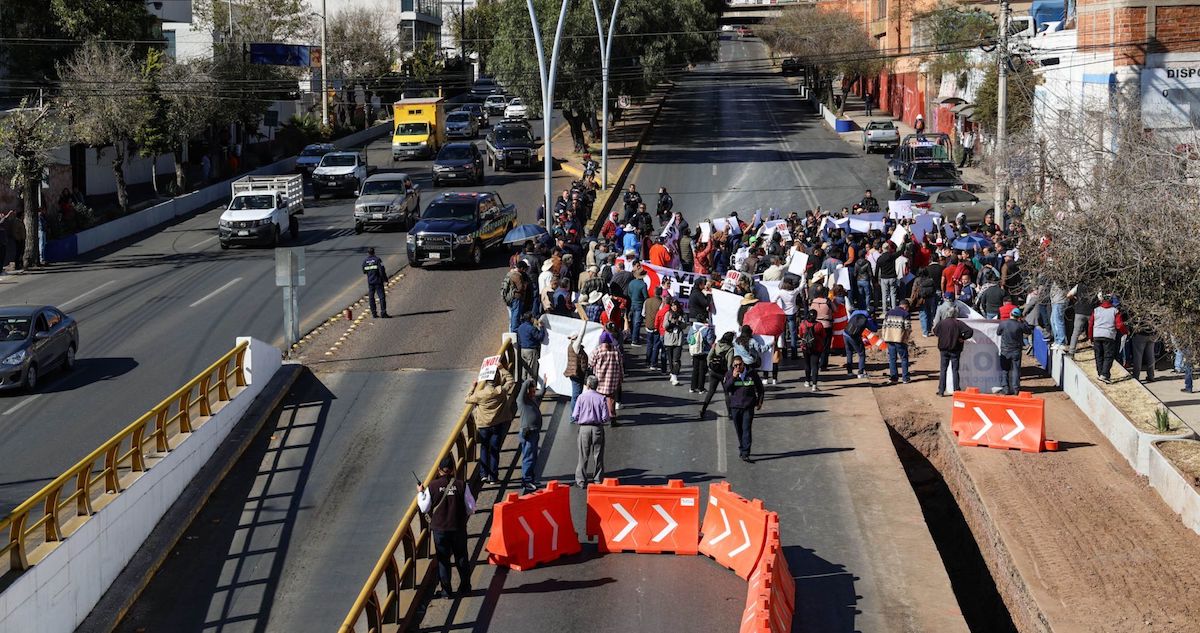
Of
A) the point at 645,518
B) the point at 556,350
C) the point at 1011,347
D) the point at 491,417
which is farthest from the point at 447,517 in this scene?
the point at 1011,347

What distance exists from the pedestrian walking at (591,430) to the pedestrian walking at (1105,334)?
9075 mm

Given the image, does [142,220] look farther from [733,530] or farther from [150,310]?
[733,530]

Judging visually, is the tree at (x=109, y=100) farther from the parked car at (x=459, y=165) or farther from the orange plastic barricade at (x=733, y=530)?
the orange plastic barricade at (x=733, y=530)

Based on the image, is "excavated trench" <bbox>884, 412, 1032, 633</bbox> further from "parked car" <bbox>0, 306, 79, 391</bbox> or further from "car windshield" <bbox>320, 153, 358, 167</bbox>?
"car windshield" <bbox>320, 153, 358, 167</bbox>

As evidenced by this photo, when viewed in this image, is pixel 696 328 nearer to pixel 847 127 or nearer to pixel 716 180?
pixel 716 180

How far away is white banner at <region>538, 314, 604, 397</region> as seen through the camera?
21.7 metres

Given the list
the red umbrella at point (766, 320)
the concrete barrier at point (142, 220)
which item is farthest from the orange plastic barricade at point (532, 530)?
A: the concrete barrier at point (142, 220)

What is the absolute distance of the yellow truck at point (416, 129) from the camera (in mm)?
61969

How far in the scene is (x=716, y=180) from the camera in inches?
2062

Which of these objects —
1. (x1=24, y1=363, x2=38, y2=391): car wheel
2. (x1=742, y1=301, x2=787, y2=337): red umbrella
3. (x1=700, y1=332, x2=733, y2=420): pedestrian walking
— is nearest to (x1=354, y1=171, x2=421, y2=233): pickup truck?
(x1=24, y1=363, x2=38, y2=391): car wheel

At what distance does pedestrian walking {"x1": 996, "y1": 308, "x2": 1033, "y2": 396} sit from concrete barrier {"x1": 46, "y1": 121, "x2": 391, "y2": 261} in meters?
27.9

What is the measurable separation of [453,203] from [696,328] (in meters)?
14.8

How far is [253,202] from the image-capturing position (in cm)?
3991

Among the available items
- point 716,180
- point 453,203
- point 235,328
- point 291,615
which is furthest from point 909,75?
point 291,615
